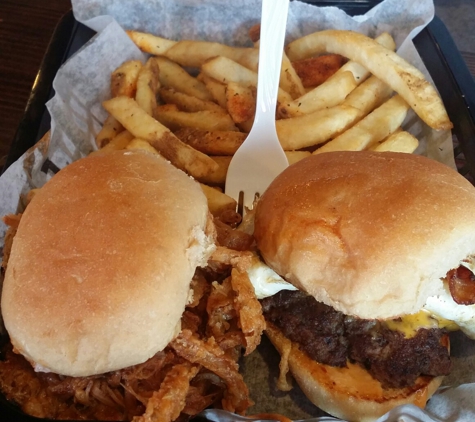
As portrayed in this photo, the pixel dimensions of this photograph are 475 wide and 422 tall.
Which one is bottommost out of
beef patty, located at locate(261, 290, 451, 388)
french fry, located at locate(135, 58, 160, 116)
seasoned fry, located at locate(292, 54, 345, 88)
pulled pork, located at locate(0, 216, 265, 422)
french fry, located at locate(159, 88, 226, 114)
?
beef patty, located at locate(261, 290, 451, 388)

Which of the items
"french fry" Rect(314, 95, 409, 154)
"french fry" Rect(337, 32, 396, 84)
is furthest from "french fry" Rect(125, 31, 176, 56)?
"french fry" Rect(314, 95, 409, 154)

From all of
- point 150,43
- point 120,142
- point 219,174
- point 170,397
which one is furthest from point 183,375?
point 150,43

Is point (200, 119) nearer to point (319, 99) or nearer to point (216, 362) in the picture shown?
point (319, 99)

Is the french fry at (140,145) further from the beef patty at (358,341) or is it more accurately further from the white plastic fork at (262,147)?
the beef patty at (358,341)

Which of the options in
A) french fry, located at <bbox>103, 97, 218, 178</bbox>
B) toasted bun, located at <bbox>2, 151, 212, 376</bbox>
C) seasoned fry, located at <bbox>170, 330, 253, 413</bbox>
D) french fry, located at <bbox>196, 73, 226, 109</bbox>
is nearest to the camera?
toasted bun, located at <bbox>2, 151, 212, 376</bbox>

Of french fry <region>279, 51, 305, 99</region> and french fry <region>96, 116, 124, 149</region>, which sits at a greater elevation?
french fry <region>279, 51, 305, 99</region>

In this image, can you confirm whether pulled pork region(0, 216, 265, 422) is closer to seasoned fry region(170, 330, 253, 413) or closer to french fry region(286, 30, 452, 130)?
seasoned fry region(170, 330, 253, 413)
